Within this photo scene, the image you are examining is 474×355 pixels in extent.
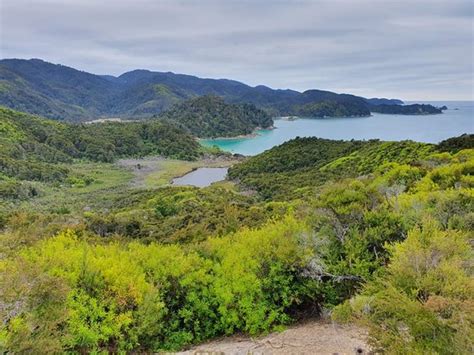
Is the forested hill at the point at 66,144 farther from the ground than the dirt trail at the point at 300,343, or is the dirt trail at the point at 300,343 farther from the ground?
the dirt trail at the point at 300,343

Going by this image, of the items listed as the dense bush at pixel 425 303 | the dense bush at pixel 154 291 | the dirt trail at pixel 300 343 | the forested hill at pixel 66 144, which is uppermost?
the dense bush at pixel 425 303

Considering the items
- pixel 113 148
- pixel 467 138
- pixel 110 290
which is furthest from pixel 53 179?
pixel 110 290

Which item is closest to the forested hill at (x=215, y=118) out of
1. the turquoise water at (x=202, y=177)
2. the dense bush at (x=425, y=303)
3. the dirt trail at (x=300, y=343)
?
the turquoise water at (x=202, y=177)

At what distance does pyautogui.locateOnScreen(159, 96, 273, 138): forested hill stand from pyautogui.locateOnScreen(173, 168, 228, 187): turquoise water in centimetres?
7467

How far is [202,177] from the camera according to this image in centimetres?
9400

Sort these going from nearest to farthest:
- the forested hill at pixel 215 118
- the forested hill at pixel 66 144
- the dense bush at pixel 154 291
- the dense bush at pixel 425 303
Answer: the dense bush at pixel 425 303 → the dense bush at pixel 154 291 → the forested hill at pixel 66 144 → the forested hill at pixel 215 118

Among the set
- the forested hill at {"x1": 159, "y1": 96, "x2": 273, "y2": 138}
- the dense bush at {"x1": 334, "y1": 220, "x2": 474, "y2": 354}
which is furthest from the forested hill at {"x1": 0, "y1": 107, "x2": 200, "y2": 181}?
the dense bush at {"x1": 334, "y1": 220, "x2": 474, "y2": 354}

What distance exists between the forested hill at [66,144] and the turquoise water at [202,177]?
1915 cm

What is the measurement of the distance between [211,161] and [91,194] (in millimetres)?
44346

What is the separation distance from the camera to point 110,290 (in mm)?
10719

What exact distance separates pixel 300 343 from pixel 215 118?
6901 inches

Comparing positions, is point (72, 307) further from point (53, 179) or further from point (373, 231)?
point (53, 179)

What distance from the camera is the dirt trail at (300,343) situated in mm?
10031

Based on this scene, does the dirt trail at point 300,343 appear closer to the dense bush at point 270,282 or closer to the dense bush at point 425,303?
the dense bush at point 270,282
